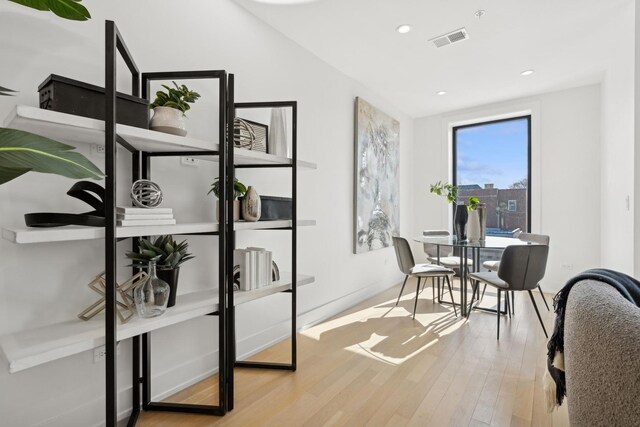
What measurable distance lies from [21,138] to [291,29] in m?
2.46

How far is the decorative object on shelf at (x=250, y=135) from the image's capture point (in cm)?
205

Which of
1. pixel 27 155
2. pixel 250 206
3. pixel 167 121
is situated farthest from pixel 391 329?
pixel 27 155

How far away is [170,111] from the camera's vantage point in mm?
1637

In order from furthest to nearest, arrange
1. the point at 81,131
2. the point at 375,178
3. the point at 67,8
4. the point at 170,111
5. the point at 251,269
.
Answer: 1. the point at 375,178
2. the point at 251,269
3. the point at 170,111
4. the point at 81,131
5. the point at 67,8

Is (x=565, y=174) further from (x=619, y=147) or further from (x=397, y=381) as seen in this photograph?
(x=397, y=381)

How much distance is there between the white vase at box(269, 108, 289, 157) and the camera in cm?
226

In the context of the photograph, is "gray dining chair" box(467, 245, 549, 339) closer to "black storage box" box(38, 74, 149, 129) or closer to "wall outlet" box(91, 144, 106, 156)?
"black storage box" box(38, 74, 149, 129)

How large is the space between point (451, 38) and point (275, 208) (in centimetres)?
218

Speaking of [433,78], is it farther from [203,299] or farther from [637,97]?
[203,299]

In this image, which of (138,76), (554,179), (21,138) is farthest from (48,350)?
(554,179)

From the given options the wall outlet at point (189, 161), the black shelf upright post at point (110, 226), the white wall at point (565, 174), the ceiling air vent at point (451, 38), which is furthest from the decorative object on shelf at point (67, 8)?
the white wall at point (565, 174)

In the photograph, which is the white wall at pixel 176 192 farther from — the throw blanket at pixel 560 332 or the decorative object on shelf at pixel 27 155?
the throw blanket at pixel 560 332

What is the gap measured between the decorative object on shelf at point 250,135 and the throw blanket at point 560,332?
1.81 m

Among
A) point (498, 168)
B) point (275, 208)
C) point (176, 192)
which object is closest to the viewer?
point (176, 192)
